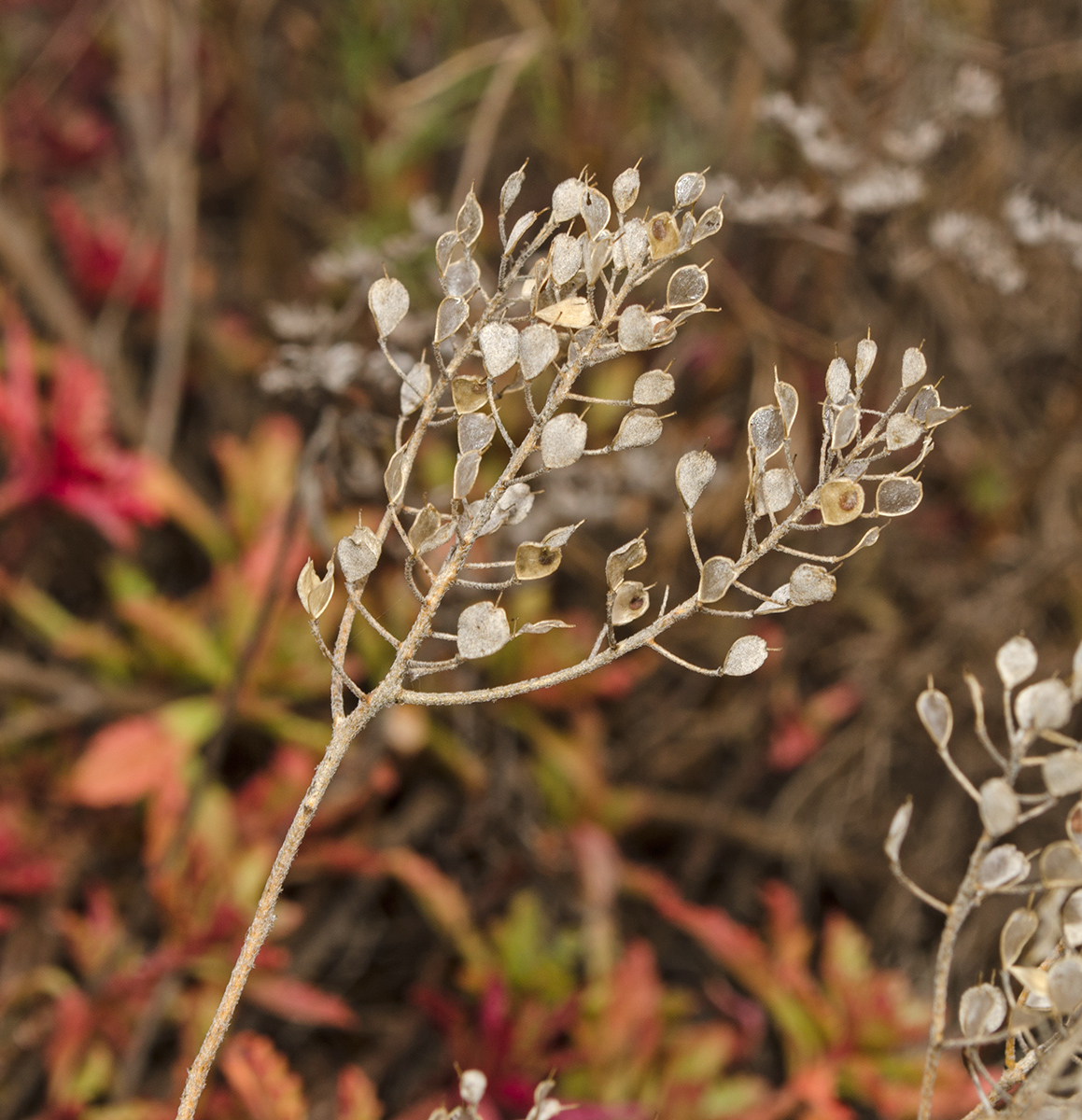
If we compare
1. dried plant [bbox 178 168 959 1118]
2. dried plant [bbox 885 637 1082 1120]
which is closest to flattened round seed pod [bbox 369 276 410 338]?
dried plant [bbox 178 168 959 1118]

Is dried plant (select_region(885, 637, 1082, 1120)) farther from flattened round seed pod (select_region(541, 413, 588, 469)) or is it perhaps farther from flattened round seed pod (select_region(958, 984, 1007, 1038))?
flattened round seed pod (select_region(541, 413, 588, 469))

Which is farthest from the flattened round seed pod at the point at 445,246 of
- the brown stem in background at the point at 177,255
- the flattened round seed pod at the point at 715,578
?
the brown stem in background at the point at 177,255

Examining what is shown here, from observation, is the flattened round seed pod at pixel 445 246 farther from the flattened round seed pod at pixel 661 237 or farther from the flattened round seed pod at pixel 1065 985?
the flattened round seed pod at pixel 1065 985

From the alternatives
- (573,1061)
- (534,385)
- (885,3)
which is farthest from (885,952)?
(885,3)

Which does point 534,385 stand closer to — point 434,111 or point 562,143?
point 562,143

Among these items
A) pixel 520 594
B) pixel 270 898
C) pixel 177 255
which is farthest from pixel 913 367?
pixel 177 255

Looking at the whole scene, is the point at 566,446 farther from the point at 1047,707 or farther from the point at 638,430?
the point at 1047,707
